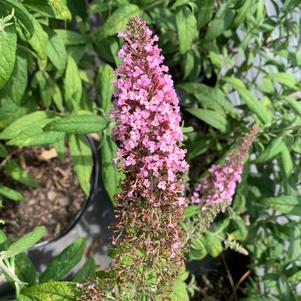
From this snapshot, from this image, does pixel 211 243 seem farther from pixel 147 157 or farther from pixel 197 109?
pixel 147 157

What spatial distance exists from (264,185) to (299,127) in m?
0.48

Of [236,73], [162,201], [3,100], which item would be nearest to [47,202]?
[3,100]

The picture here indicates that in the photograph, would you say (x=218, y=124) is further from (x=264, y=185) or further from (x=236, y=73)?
(x=236, y=73)

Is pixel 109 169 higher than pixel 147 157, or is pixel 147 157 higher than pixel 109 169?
pixel 147 157

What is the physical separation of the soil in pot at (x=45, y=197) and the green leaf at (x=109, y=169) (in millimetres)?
775

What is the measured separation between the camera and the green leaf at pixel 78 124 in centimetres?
154

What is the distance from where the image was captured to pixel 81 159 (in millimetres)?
1909

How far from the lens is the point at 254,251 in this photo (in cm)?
221

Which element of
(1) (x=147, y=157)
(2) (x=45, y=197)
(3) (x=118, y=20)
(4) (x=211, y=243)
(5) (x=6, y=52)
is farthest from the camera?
(2) (x=45, y=197)

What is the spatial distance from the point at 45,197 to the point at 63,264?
1001 mm

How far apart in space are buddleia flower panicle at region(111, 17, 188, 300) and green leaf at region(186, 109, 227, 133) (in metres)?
0.88

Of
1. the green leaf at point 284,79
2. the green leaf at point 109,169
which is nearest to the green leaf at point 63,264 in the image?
the green leaf at point 109,169

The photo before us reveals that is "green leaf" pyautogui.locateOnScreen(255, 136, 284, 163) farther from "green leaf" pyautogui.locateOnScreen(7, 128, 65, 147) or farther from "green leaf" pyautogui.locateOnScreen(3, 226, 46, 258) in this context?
"green leaf" pyautogui.locateOnScreen(3, 226, 46, 258)

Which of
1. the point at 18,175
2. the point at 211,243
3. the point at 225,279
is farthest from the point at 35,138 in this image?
the point at 225,279
